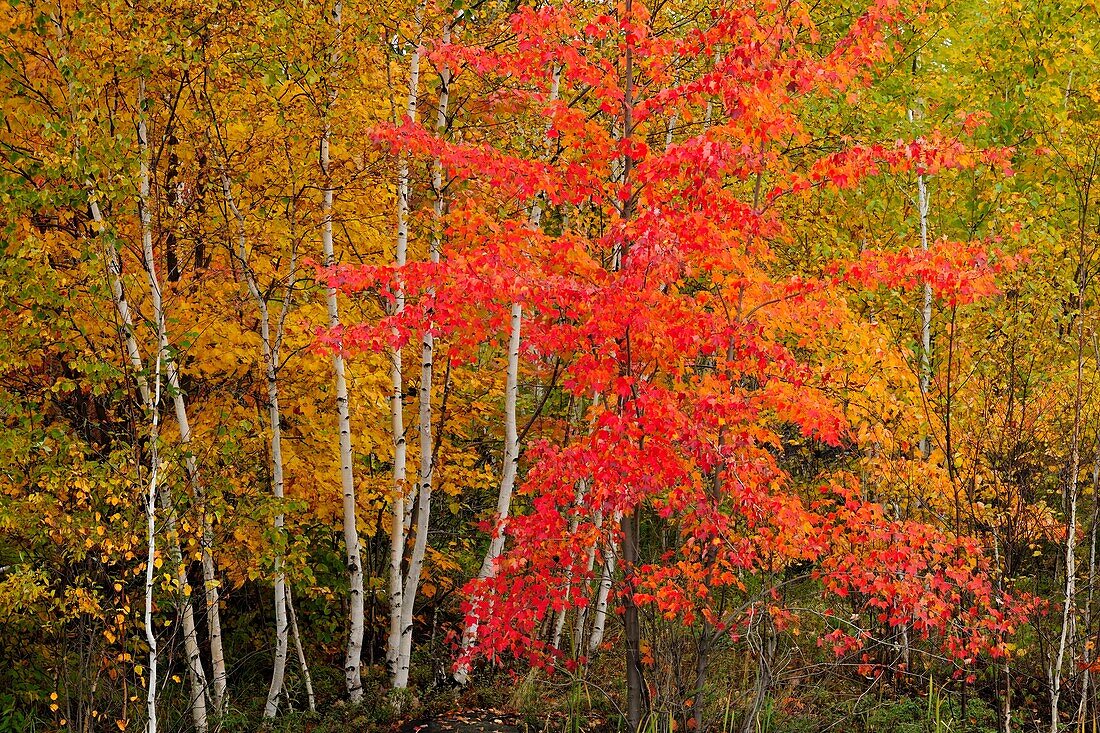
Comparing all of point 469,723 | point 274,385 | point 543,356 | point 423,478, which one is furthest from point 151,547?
point 543,356

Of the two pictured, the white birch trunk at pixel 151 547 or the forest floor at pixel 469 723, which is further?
the forest floor at pixel 469 723

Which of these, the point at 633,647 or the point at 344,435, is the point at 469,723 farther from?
the point at 344,435

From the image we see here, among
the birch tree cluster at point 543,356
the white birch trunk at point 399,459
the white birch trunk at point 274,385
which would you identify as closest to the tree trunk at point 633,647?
the birch tree cluster at point 543,356

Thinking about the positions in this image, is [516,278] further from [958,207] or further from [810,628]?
[958,207]

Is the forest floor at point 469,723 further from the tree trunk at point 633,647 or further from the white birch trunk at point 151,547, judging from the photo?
the white birch trunk at point 151,547

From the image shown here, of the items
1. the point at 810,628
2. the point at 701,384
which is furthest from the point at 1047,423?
the point at 701,384

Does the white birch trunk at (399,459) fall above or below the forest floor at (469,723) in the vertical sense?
above

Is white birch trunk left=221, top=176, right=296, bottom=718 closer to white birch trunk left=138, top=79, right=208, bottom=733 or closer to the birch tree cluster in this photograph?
the birch tree cluster

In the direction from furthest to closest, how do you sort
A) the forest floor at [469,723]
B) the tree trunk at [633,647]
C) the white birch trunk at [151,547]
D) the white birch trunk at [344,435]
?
the white birch trunk at [344,435]
the forest floor at [469,723]
the tree trunk at [633,647]
the white birch trunk at [151,547]

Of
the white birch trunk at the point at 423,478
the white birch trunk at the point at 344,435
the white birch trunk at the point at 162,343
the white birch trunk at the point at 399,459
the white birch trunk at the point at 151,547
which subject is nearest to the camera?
the white birch trunk at the point at 151,547

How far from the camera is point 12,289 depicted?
639 cm

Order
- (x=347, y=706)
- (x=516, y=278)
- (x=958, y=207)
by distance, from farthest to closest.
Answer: (x=958, y=207) → (x=347, y=706) → (x=516, y=278)

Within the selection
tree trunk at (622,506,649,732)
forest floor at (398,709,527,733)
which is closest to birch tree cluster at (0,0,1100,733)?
tree trunk at (622,506,649,732)

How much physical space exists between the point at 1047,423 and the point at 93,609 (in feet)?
25.2
